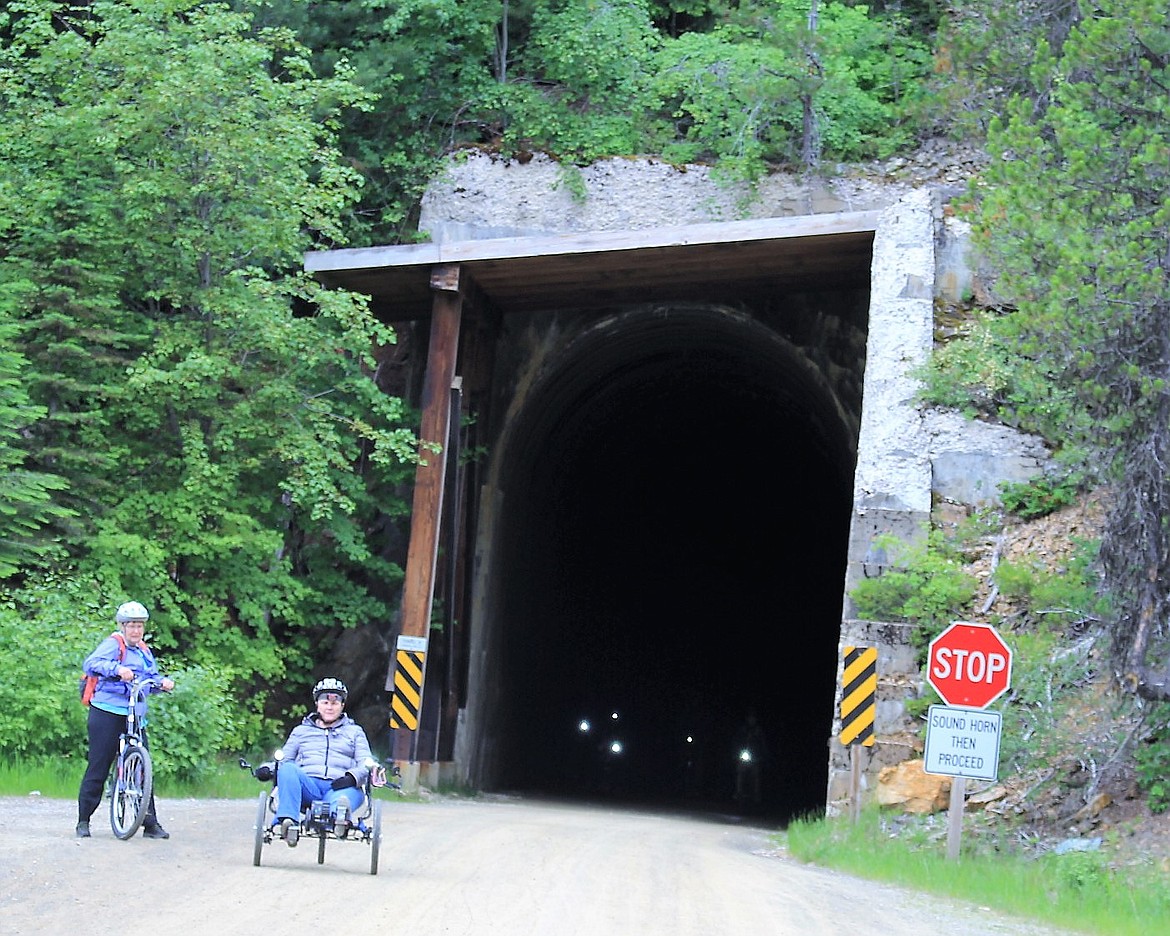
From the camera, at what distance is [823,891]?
33.7 feet

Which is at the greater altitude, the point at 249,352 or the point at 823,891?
the point at 249,352

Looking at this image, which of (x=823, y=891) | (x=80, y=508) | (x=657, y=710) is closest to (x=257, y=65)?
(x=80, y=508)

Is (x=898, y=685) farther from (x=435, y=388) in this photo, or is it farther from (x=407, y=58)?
(x=407, y=58)

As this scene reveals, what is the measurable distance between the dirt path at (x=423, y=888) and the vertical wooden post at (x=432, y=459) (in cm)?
639

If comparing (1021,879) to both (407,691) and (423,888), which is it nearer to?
(423,888)

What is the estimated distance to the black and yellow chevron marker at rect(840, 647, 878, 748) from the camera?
1452cm

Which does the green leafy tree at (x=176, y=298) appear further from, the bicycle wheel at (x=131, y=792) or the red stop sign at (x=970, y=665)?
the red stop sign at (x=970, y=665)

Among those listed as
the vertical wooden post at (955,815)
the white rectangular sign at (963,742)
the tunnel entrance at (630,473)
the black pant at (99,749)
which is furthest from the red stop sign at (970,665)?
the black pant at (99,749)

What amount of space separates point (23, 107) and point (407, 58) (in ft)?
25.1

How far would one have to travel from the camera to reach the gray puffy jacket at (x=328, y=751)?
31.1 ft

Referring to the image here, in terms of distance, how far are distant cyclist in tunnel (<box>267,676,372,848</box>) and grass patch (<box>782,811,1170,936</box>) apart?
4.26 metres

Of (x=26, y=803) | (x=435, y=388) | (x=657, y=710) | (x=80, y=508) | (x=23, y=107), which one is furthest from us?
(x=657, y=710)

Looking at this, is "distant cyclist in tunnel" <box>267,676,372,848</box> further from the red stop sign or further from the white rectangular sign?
the red stop sign

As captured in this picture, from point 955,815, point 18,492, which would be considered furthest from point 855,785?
point 18,492
